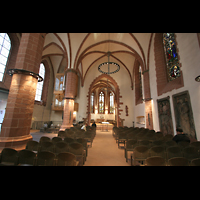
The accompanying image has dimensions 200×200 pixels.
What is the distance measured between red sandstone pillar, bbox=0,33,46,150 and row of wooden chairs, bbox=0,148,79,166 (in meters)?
1.22

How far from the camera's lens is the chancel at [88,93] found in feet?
10.6

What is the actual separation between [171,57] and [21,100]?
9.50 m

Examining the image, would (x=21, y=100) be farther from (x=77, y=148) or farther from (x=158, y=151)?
(x=158, y=151)

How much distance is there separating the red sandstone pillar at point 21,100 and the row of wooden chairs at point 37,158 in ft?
4.01

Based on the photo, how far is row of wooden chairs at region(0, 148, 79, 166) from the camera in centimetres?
205

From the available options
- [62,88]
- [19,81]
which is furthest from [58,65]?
[19,81]

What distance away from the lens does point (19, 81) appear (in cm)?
348

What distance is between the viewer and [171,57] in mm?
7332

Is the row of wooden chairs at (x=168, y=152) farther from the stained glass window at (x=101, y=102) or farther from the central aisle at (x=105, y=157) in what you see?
the stained glass window at (x=101, y=102)

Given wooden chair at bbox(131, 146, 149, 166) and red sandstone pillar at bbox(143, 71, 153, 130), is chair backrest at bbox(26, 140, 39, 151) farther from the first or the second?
red sandstone pillar at bbox(143, 71, 153, 130)

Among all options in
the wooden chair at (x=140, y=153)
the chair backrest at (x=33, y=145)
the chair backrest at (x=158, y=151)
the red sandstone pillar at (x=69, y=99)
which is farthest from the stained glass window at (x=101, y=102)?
the chair backrest at (x=158, y=151)
